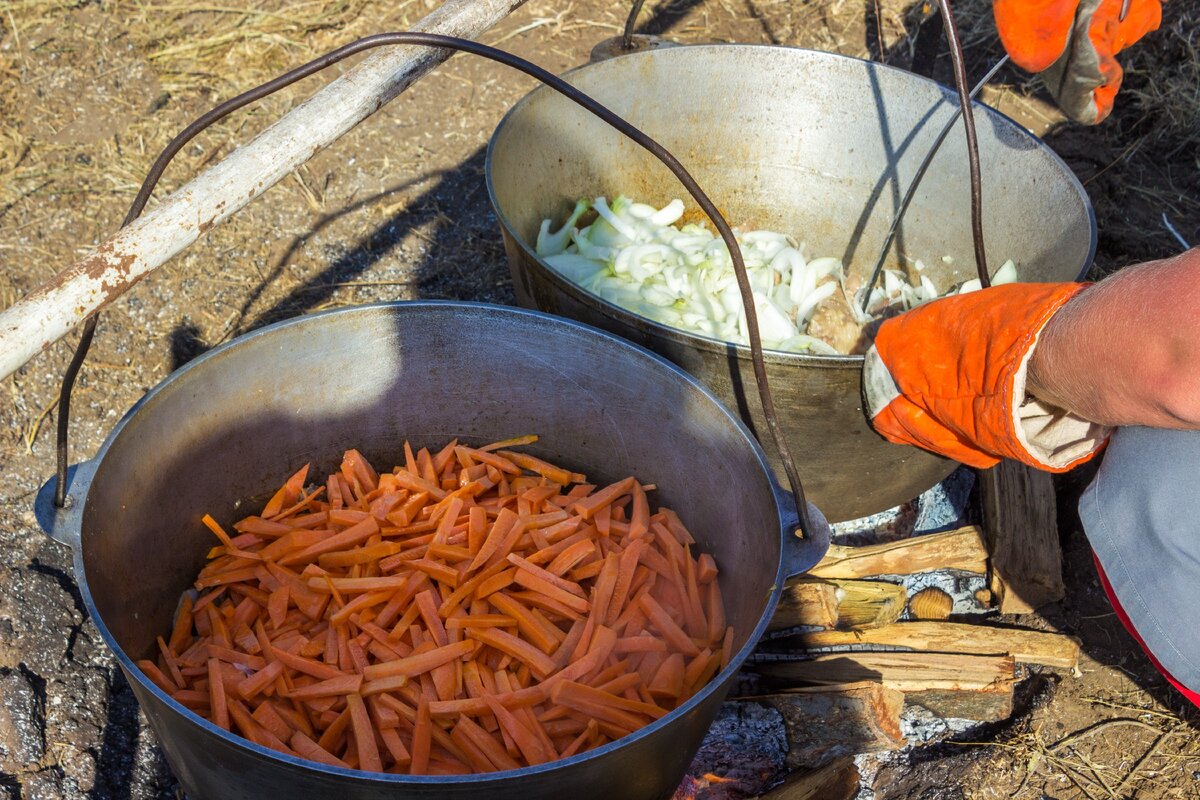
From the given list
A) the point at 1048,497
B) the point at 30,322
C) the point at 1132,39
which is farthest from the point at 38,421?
the point at 1132,39

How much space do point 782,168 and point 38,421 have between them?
2549mm

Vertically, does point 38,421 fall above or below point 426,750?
below

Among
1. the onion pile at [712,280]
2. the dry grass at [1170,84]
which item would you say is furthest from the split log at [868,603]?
the dry grass at [1170,84]

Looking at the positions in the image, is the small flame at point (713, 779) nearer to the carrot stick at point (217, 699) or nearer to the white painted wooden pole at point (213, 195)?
the carrot stick at point (217, 699)

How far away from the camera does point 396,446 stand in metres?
2.55

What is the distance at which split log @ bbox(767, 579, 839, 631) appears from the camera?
2.59 meters

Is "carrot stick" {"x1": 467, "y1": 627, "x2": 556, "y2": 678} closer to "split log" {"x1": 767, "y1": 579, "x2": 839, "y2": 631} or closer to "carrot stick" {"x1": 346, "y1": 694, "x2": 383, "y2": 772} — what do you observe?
"carrot stick" {"x1": 346, "y1": 694, "x2": 383, "y2": 772}

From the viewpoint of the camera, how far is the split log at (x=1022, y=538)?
2.76 metres

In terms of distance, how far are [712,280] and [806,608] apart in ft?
3.43

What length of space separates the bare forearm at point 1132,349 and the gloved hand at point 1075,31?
103 cm

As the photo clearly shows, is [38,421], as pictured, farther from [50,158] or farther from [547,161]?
[547,161]

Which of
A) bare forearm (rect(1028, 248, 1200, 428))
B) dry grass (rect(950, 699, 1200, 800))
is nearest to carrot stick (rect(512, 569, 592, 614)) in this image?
bare forearm (rect(1028, 248, 1200, 428))

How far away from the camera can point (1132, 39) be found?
2.56 metres

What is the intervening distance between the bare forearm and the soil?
1146 millimetres
